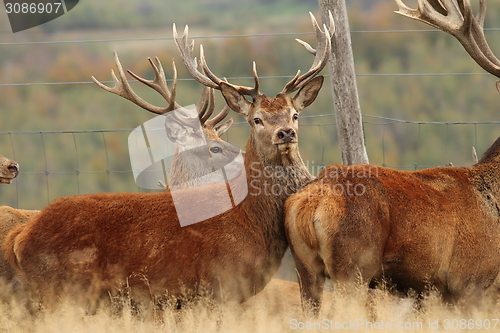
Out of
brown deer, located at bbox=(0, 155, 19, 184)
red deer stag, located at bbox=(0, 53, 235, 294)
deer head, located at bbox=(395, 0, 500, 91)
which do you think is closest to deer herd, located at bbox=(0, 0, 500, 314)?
deer head, located at bbox=(395, 0, 500, 91)

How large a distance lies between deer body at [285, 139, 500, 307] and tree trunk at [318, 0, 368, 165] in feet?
5.96

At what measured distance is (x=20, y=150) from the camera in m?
21.6

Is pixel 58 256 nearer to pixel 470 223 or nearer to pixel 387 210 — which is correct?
pixel 387 210

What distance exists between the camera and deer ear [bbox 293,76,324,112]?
5.32 meters

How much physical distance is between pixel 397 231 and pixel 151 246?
1.71 meters

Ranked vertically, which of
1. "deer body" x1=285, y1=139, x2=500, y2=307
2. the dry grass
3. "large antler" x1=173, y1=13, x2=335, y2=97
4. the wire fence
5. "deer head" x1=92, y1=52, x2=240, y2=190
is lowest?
the wire fence

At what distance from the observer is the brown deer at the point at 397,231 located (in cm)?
430

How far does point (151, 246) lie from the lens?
467 cm

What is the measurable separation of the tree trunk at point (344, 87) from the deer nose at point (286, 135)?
6.02ft

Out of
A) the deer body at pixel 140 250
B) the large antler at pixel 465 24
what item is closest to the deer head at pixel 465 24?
the large antler at pixel 465 24

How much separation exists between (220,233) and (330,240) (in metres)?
0.85

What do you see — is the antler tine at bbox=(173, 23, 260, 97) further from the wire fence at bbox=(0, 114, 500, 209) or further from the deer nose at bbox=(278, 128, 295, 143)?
the wire fence at bbox=(0, 114, 500, 209)

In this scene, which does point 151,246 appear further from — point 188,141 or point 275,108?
point 188,141

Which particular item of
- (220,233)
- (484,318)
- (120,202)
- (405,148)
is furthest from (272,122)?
(405,148)
